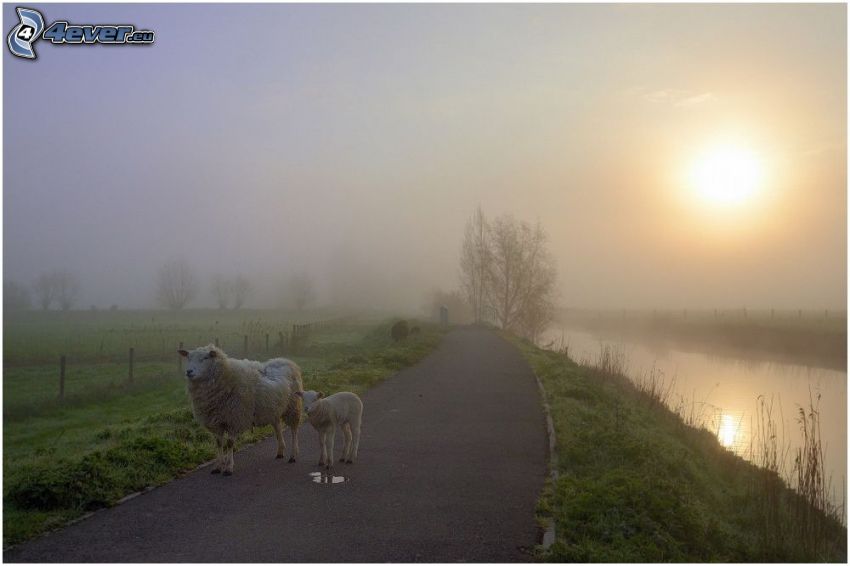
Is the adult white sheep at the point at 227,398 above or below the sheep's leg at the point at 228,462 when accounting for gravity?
above

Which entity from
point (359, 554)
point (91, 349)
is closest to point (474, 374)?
point (359, 554)

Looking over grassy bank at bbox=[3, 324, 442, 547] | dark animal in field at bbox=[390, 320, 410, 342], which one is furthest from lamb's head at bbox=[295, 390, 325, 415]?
dark animal in field at bbox=[390, 320, 410, 342]

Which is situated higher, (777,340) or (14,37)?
(14,37)

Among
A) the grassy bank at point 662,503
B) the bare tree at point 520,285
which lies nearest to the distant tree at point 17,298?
the bare tree at point 520,285

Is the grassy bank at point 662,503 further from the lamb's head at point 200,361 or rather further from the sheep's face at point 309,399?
the lamb's head at point 200,361

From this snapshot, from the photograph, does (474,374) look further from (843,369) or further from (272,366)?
(843,369)

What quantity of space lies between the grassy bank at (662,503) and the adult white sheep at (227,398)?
12.5 feet

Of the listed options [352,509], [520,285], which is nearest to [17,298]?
[520,285]

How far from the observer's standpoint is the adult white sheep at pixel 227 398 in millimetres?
8062

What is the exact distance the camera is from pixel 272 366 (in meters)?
9.34

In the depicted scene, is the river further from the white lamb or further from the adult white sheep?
the adult white sheep

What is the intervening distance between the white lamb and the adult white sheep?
495 millimetres

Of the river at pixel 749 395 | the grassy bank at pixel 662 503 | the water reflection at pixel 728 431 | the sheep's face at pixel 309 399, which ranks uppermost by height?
the sheep's face at pixel 309 399

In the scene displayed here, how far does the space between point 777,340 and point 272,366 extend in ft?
156
